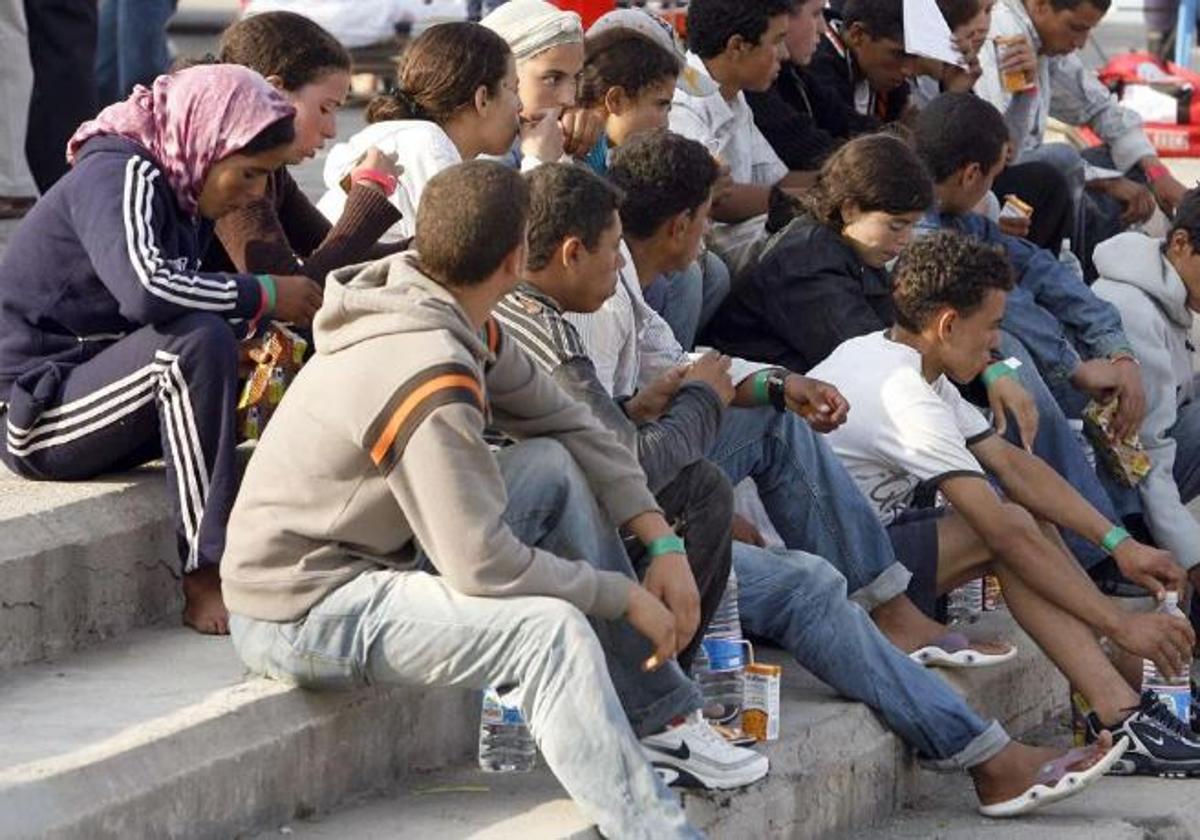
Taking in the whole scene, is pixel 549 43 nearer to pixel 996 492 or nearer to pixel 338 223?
pixel 338 223

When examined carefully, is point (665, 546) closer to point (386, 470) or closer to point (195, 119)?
point (386, 470)

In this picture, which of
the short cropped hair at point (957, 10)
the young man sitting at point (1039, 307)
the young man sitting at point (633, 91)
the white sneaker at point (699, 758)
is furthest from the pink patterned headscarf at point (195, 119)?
the short cropped hair at point (957, 10)

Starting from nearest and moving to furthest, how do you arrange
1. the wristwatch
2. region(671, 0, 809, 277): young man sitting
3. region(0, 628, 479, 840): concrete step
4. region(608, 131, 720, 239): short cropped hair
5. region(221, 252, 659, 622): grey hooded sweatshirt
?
1. region(0, 628, 479, 840): concrete step
2. region(221, 252, 659, 622): grey hooded sweatshirt
3. the wristwatch
4. region(608, 131, 720, 239): short cropped hair
5. region(671, 0, 809, 277): young man sitting

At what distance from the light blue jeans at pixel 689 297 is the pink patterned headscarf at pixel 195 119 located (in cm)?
138

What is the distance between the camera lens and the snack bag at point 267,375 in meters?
5.27

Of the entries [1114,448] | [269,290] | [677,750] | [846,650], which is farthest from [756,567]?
[1114,448]

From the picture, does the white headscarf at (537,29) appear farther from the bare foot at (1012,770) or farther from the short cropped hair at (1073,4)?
the short cropped hair at (1073,4)

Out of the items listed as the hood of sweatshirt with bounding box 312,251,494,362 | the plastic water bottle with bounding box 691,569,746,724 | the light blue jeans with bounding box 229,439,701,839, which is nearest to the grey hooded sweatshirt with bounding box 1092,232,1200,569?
the plastic water bottle with bounding box 691,569,746,724

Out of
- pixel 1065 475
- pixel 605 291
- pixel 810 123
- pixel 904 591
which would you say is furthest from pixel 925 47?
pixel 605 291

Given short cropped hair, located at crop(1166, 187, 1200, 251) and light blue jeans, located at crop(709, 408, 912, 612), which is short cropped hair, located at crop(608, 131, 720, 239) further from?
short cropped hair, located at crop(1166, 187, 1200, 251)

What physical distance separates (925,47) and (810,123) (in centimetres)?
48

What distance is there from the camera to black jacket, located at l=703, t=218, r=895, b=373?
21.3 ft

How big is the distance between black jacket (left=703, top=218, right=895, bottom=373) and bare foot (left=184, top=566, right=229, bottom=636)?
1903 mm

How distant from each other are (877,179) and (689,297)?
54 centimetres
